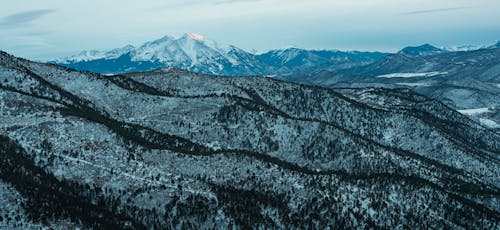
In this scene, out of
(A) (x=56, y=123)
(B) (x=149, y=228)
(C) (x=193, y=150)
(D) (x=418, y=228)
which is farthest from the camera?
(C) (x=193, y=150)

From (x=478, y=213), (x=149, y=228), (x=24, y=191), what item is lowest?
(x=478, y=213)

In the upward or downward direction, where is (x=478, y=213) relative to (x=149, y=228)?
downward

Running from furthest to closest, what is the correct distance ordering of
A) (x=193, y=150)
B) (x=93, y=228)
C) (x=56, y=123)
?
(x=193, y=150) → (x=56, y=123) → (x=93, y=228)

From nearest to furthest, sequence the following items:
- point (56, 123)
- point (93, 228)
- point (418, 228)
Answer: point (93, 228) → point (418, 228) → point (56, 123)

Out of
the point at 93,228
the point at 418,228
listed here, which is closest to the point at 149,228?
the point at 93,228

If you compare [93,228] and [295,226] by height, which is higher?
[93,228]

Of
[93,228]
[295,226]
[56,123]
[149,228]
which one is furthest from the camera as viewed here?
[56,123]

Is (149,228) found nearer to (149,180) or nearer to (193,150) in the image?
(149,180)

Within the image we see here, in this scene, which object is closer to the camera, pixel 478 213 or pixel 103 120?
pixel 478 213

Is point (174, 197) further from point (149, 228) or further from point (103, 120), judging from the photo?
point (103, 120)


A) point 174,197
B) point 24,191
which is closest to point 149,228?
point 174,197
